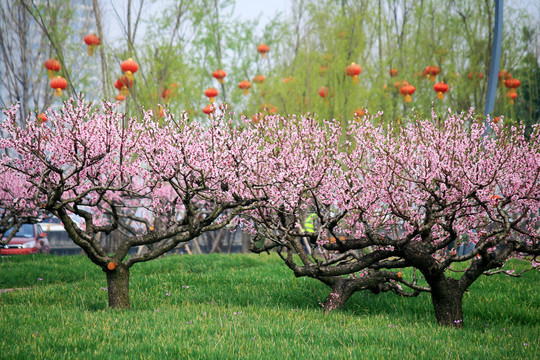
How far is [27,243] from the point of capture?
20797 mm

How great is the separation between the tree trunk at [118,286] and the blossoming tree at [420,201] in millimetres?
2579

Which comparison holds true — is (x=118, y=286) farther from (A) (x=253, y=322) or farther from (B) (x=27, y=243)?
(B) (x=27, y=243)

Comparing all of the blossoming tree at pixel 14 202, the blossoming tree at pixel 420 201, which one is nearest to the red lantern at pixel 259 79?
the blossoming tree at pixel 14 202

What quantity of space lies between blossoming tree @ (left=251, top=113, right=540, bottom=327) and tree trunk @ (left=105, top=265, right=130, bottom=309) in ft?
8.46

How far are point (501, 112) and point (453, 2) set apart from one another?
4827 millimetres

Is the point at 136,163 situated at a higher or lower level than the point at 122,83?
lower

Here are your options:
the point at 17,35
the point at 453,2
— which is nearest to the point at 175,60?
the point at 17,35

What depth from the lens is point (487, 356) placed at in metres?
6.16

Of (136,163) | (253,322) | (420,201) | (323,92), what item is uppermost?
(323,92)

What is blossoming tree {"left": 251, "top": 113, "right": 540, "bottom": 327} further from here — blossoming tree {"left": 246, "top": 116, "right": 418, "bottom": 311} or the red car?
the red car

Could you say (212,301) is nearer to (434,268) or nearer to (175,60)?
(434,268)

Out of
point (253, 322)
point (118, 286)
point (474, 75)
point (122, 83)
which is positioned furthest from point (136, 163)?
point (474, 75)

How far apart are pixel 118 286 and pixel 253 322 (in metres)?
2.67

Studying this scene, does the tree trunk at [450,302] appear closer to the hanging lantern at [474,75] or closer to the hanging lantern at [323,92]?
the hanging lantern at [323,92]
